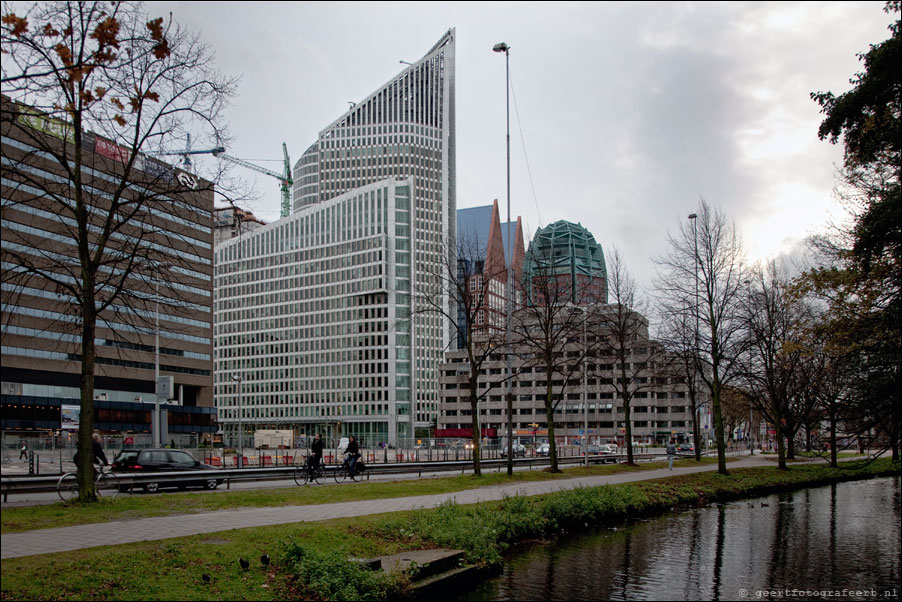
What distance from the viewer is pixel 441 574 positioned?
1381 cm

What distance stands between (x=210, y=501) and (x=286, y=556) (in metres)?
8.79

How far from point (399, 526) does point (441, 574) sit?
2544 mm

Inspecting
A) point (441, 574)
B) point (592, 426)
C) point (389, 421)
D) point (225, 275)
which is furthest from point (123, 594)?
point (225, 275)

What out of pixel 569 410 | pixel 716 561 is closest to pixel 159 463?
pixel 716 561

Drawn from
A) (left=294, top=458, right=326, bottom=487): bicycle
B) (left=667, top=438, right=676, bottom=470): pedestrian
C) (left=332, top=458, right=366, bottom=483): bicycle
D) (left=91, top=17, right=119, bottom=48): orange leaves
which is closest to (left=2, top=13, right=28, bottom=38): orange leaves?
(left=91, top=17, right=119, bottom=48): orange leaves

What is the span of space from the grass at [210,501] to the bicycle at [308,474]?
5.13m

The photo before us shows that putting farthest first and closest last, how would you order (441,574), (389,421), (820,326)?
(389,421) < (820,326) < (441,574)

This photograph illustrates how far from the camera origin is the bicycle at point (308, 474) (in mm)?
31836

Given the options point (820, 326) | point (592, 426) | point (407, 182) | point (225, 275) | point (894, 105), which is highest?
point (407, 182)

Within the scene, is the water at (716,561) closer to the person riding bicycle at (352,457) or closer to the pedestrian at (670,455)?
the person riding bicycle at (352,457)

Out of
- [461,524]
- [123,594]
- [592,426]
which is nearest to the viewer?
[123,594]

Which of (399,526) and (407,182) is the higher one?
(407,182)

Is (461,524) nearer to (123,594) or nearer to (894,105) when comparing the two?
(123,594)

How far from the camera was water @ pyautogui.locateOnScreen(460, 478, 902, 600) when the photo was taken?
13.5m
